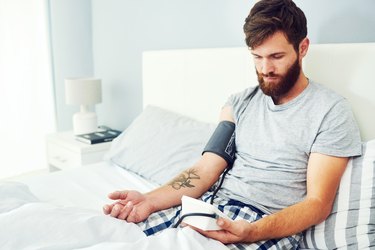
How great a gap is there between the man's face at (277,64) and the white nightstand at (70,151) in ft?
4.14

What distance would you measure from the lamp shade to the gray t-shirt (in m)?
1.33

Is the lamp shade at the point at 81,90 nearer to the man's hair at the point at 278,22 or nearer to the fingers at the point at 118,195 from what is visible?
the fingers at the point at 118,195

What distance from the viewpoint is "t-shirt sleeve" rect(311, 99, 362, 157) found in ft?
3.14

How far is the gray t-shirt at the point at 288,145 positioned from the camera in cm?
98

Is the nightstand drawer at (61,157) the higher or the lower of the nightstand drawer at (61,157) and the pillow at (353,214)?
the lower

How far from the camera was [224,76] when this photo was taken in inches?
59.8

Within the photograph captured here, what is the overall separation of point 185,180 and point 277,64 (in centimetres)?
48

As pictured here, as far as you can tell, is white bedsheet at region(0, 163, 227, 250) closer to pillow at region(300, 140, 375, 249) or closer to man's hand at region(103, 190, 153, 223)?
man's hand at region(103, 190, 153, 223)

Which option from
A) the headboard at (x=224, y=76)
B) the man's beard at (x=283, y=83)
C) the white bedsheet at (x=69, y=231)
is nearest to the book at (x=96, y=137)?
the headboard at (x=224, y=76)

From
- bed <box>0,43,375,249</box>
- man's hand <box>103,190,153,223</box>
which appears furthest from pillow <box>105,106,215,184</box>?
man's hand <box>103,190,153,223</box>

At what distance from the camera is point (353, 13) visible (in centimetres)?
117

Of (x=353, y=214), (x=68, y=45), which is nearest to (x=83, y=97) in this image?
(x=68, y=45)

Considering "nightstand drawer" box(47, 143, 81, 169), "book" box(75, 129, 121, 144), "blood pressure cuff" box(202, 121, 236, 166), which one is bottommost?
"nightstand drawer" box(47, 143, 81, 169)

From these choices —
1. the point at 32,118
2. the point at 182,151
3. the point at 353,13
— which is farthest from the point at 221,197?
the point at 32,118
